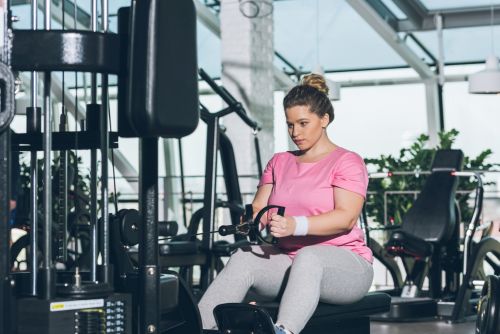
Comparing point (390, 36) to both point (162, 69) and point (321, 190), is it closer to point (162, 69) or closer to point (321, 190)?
point (321, 190)

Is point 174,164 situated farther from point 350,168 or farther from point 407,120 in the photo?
point 350,168

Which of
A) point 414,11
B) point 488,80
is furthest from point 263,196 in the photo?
point 414,11

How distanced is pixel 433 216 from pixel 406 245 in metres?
0.30

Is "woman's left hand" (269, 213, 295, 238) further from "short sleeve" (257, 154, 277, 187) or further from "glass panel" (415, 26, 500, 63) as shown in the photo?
"glass panel" (415, 26, 500, 63)

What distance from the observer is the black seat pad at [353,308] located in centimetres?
258

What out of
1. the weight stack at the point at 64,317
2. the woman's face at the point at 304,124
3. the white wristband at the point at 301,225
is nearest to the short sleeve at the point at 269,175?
the woman's face at the point at 304,124

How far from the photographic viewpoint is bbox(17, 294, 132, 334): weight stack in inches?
65.5

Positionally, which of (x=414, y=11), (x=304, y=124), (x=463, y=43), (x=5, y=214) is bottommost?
(x=5, y=214)

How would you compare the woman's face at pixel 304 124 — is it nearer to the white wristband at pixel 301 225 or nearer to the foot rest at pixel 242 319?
the white wristband at pixel 301 225

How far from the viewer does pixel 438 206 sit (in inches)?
203

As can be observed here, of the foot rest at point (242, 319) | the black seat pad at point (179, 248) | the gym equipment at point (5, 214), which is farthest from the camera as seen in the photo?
the black seat pad at point (179, 248)

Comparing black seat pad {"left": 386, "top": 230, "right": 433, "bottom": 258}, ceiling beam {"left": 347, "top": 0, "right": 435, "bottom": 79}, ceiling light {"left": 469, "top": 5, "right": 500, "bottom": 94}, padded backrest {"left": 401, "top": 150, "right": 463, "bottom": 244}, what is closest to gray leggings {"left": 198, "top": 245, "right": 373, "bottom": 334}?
black seat pad {"left": 386, "top": 230, "right": 433, "bottom": 258}

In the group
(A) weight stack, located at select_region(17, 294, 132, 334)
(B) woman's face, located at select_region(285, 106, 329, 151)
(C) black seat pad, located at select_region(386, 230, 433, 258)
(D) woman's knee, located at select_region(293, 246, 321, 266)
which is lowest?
(C) black seat pad, located at select_region(386, 230, 433, 258)

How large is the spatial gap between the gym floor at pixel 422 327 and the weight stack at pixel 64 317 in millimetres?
2916
